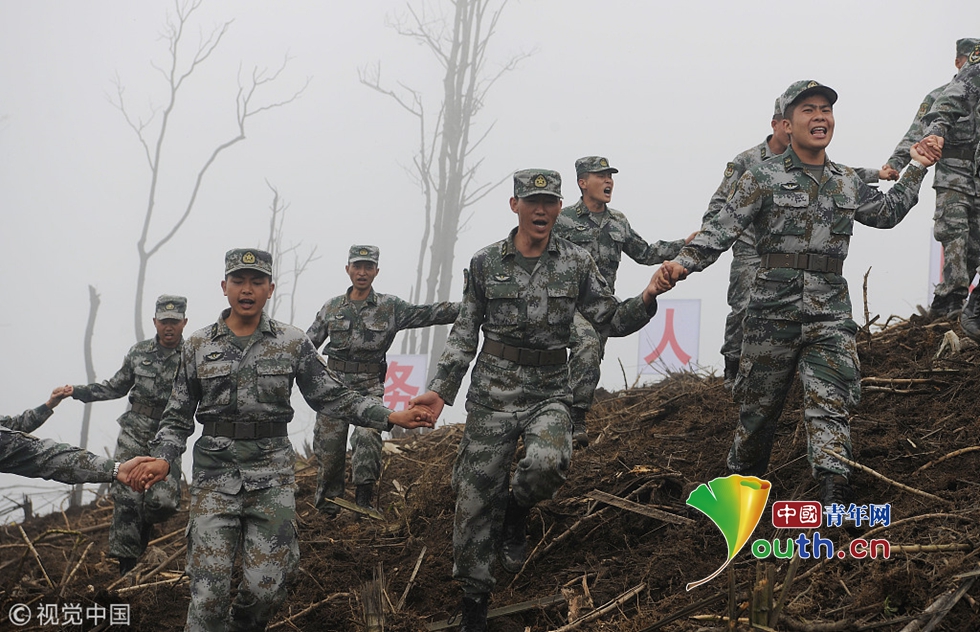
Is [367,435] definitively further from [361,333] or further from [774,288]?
[774,288]

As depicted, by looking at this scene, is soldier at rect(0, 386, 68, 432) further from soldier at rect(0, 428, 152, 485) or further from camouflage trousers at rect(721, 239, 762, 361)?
camouflage trousers at rect(721, 239, 762, 361)

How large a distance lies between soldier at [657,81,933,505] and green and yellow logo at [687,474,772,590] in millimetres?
253

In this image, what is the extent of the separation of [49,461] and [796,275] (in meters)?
4.92

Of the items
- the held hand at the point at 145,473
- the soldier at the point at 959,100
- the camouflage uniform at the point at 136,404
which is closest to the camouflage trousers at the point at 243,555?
the held hand at the point at 145,473

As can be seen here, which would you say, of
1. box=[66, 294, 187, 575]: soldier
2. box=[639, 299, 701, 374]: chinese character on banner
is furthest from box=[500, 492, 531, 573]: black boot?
box=[639, 299, 701, 374]: chinese character on banner

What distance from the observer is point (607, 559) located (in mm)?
6613

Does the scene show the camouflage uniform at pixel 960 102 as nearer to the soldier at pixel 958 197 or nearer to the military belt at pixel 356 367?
the soldier at pixel 958 197

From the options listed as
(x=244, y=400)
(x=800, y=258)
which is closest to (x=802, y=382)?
(x=800, y=258)

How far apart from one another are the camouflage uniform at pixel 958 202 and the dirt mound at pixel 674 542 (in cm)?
60

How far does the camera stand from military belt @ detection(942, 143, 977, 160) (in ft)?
29.3

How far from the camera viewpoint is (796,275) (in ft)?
19.9

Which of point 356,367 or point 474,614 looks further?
point 356,367

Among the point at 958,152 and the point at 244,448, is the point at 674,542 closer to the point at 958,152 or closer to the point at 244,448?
the point at 244,448

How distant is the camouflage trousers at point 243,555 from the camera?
18.1ft
